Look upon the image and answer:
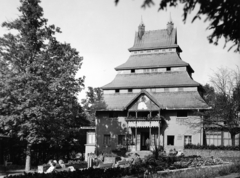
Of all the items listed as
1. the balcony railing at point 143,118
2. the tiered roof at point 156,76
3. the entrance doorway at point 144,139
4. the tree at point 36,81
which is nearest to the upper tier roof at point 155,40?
the tiered roof at point 156,76

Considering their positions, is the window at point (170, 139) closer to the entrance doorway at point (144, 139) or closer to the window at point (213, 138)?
the entrance doorway at point (144, 139)

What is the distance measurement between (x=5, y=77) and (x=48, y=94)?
326 centimetres

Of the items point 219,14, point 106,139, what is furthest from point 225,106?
point 219,14

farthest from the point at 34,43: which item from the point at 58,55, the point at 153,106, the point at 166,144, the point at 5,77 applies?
the point at 166,144

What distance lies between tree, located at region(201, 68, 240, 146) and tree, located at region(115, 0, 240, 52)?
2575 cm

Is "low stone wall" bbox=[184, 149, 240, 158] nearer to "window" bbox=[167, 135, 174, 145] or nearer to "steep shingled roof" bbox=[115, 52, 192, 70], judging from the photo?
"window" bbox=[167, 135, 174, 145]

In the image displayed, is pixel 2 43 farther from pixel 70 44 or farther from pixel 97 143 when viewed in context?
pixel 97 143

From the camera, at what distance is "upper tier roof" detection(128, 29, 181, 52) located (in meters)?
44.7

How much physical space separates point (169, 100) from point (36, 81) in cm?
1968

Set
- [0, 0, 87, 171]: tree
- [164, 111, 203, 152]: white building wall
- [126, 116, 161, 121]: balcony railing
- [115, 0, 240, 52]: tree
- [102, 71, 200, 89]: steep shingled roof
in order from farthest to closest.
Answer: [102, 71, 200, 89]: steep shingled roof, [126, 116, 161, 121]: balcony railing, [164, 111, 203, 152]: white building wall, [0, 0, 87, 171]: tree, [115, 0, 240, 52]: tree

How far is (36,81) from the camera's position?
75.9 ft

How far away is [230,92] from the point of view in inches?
1375

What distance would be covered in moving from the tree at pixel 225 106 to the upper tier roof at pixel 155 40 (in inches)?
391

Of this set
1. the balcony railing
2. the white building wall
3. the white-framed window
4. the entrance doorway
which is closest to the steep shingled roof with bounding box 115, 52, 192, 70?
the white building wall
